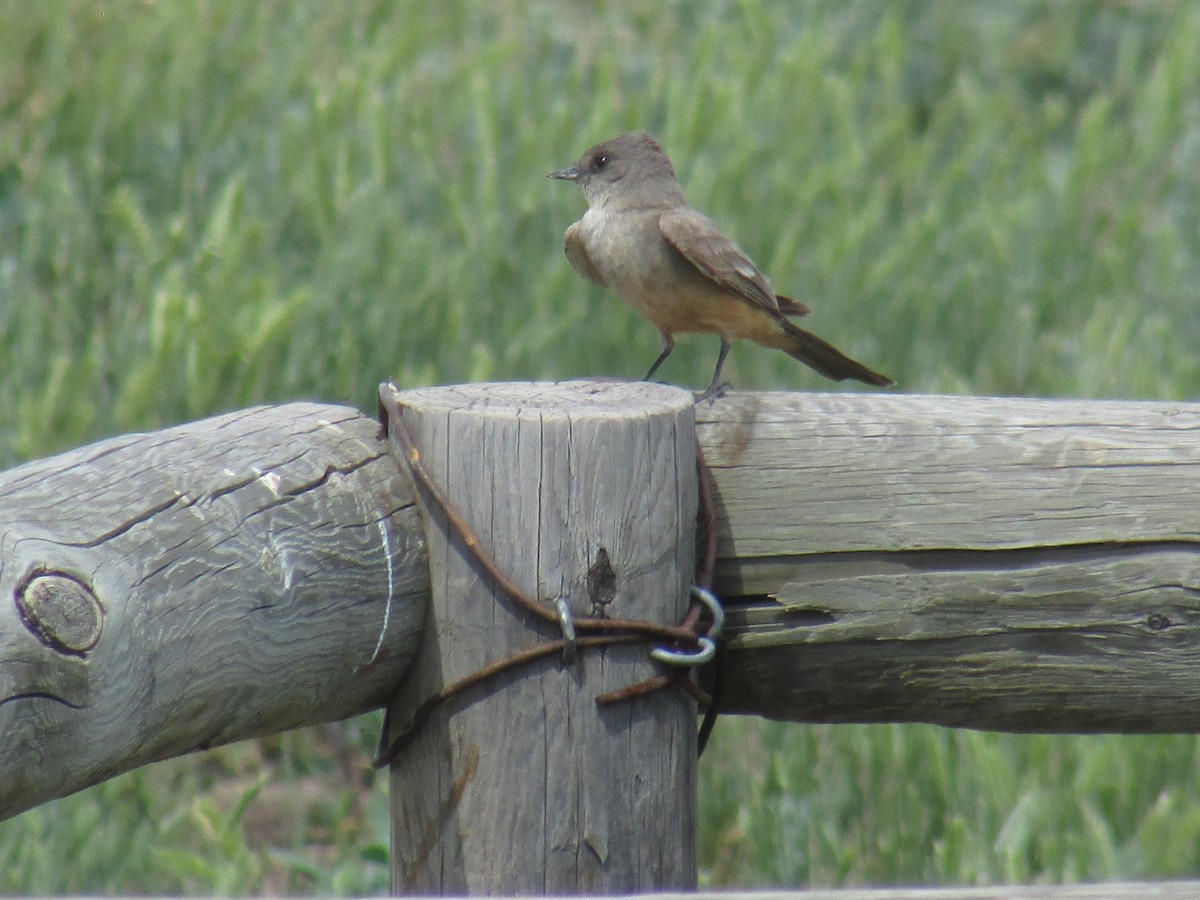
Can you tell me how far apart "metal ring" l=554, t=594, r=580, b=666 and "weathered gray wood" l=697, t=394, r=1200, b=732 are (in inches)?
10.3

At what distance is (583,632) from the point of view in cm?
181

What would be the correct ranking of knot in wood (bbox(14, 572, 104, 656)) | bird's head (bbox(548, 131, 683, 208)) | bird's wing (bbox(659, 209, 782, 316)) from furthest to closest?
bird's head (bbox(548, 131, 683, 208)) → bird's wing (bbox(659, 209, 782, 316)) → knot in wood (bbox(14, 572, 104, 656))

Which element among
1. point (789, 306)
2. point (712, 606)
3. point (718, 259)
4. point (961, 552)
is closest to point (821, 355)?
point (789, 306)

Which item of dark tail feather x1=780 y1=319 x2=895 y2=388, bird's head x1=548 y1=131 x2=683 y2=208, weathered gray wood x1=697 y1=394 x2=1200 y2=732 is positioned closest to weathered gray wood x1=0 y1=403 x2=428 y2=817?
weathered gray wood x1=697 y1=394 x2=1200 y2=732

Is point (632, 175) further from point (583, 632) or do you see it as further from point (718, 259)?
point (583, 632)

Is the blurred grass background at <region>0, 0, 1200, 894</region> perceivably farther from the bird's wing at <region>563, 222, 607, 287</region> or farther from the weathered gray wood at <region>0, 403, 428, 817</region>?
the weathered gray wood at <region>0, 403, 428, 817</region>

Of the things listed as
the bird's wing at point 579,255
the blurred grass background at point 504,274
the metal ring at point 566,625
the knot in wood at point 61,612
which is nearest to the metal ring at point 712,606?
the metal ring at point 566,625

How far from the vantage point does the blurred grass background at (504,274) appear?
Result: 3.33m

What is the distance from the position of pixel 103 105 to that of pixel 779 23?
3.01m

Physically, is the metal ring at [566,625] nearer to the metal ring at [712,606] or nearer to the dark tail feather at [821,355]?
the metal ring at [712,606]

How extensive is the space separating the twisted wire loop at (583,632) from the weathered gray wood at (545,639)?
0.01 meters

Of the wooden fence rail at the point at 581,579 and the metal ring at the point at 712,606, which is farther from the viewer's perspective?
the metal ring at the point at 712,606

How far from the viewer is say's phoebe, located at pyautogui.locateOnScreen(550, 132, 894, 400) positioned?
352 cm

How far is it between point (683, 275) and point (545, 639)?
186 centimetres
